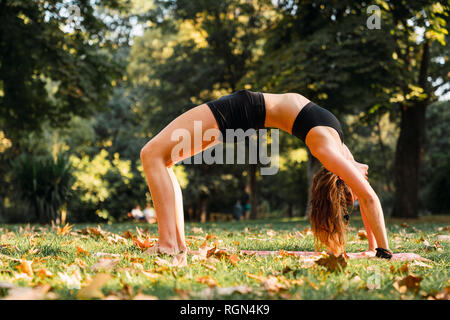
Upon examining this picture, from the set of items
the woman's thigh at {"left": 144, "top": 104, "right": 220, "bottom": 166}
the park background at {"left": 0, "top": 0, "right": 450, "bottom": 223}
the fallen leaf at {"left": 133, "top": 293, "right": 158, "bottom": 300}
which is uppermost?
the park background at {"left": 0, "top": 0, "right": 450, "bottom": 223}

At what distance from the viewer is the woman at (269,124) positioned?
2885 mm

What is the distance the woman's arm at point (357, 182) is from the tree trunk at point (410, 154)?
9.84 metres

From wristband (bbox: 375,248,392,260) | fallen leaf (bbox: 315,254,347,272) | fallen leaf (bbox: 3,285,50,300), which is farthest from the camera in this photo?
wristband (bbox: 375,248,392,260)

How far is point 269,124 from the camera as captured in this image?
3158 millimetres

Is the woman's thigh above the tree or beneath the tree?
beneath

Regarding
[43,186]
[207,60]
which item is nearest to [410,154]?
[43,186]

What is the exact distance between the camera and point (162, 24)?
1427cm

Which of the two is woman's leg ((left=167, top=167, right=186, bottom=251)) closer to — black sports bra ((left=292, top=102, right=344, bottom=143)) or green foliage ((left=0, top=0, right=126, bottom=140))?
black sports bra ((left=292, top=102, right=344, bottom=143))

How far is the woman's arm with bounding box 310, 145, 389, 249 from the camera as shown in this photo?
290 centimetres

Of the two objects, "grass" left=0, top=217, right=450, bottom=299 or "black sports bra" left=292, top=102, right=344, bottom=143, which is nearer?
"grass" left=0, top=217, right=450, bottom=299

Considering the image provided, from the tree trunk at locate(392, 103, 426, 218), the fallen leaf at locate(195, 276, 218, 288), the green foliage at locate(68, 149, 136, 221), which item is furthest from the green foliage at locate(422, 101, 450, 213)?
the fallen leaf at locate(195, 276, 218, 288)
